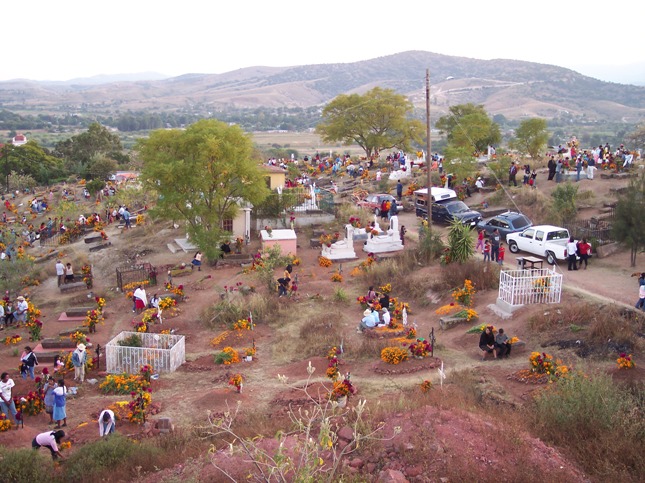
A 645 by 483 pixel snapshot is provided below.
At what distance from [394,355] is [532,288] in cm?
481

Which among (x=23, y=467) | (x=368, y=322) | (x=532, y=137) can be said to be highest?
(x=532, y=137)

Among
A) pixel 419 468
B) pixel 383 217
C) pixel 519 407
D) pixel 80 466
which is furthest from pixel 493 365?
pixel 383 217

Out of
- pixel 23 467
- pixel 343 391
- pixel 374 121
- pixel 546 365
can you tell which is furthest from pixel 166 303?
pixel 374 121

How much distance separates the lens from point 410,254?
22844 mm

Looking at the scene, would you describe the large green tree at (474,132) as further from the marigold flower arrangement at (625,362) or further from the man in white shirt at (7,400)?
the man in white shirt at (7,400)

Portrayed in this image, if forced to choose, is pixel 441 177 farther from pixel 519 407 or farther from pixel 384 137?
pixel 519 407

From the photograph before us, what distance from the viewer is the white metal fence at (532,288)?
16.6 meters

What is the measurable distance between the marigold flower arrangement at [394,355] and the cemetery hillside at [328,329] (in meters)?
0.07

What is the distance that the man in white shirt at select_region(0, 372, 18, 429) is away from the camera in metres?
12.8

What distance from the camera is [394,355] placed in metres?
14.5

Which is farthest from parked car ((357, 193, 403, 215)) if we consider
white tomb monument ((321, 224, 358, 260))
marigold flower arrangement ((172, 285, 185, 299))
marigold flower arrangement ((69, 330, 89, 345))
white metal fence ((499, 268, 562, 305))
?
marigold flower arrangement ((69, 330, 89, 345))

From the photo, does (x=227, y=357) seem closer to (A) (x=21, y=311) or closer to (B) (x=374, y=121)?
(A) (x=21, y=311)

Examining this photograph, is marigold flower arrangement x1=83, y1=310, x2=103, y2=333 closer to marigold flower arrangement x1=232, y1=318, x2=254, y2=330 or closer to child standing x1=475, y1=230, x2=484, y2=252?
marigold flower arrangement x1=232, y1=318, x2=254, y2=330

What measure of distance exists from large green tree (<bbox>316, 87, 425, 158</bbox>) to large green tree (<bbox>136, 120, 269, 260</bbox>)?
78.9ft
